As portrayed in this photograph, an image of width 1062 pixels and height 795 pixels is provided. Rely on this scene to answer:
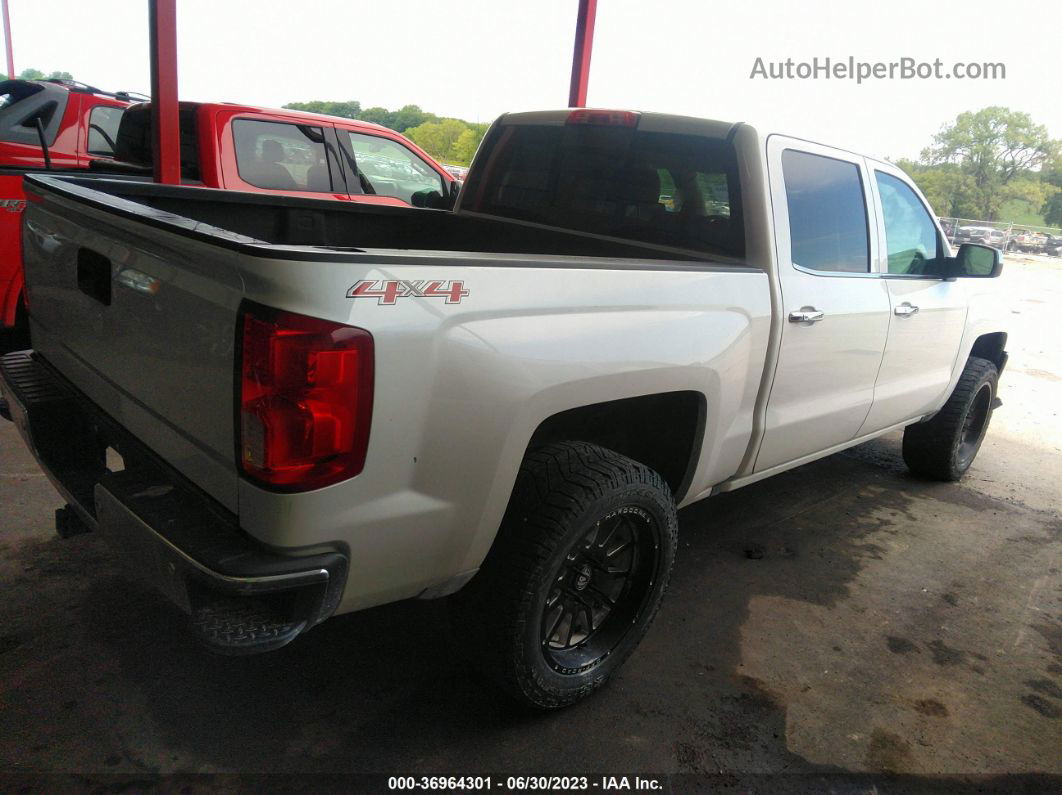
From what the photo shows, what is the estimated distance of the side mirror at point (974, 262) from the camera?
3.94 metres

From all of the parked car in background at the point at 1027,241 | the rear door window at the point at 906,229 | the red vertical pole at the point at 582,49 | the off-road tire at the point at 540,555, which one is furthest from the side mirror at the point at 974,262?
the parked car in background at the point at 1027,241

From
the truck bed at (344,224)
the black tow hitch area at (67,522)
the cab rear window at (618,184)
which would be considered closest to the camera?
the black tow hitch area at (67,522)

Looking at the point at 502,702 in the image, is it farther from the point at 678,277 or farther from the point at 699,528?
the point at 699,528

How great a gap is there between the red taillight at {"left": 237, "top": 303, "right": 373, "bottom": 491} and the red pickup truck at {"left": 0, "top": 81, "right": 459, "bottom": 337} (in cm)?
365

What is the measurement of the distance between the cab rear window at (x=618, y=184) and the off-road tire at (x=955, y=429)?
97.4 inches

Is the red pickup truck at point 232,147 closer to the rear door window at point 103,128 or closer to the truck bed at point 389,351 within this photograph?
the rear door window at point 103,128

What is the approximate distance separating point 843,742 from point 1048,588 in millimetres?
1785

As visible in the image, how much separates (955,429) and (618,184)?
108 inches


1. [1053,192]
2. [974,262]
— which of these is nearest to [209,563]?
[974,262]

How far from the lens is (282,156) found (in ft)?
19.3

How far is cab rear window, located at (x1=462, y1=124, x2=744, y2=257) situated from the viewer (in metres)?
2.96

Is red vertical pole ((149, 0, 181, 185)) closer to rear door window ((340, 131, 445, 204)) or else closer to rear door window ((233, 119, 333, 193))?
rear door window ((233, 119, 333, 193))

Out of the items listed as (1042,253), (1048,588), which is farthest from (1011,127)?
(1048,588)

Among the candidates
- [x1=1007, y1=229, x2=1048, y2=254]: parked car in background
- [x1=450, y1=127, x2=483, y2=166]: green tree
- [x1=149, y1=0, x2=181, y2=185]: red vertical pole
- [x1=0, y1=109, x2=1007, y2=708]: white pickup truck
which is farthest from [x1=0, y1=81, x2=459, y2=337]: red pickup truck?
[x1=1007, y1=229, x2=1048, y2=254]: parked car in background
